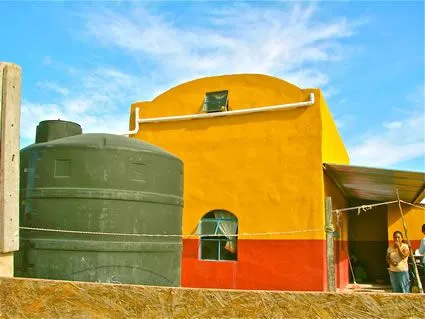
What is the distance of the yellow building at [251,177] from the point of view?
1127 centimetres

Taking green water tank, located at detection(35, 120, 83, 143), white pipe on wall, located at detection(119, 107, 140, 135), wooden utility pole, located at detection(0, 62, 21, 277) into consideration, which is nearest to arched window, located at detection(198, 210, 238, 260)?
white pipe on wall, located at detection(119, 107, 140, 135)

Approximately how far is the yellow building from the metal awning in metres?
0.38

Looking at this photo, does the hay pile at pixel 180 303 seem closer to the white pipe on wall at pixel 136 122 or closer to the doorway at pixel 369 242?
the white pipe on wall at pixel 136 122

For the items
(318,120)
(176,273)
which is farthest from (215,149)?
(176,273)

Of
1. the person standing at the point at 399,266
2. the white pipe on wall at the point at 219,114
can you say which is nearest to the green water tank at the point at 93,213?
the person standing at the point at 399,266

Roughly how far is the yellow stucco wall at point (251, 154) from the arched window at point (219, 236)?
0.21 m

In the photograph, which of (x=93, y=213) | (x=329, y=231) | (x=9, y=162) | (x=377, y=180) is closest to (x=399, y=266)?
(x=329, y=231)

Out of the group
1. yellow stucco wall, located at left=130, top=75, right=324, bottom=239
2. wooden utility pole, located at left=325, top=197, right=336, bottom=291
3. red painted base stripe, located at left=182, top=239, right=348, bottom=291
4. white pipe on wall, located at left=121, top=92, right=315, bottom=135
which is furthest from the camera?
white pipe on wall, located at left=121, top=92, right=315, bottom=135

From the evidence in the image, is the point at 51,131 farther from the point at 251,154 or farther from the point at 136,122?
the point at 136,122

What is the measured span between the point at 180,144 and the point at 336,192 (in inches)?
208

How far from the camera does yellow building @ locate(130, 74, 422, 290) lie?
11266 mm

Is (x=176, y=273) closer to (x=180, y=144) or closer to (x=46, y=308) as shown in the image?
(x=46, y=308)

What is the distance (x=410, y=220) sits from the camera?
50.3 feet

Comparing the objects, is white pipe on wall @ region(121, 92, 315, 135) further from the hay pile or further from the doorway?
the hay pile
